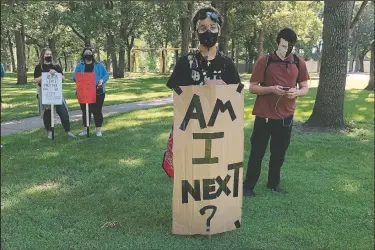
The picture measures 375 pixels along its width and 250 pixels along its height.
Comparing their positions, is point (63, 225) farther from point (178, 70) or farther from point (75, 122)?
point (75, 122)

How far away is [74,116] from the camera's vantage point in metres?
10.7

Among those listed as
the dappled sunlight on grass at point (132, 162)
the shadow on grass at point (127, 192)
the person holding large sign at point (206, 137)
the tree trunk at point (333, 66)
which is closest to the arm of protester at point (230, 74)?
the person holding large sign at point (206, 137)

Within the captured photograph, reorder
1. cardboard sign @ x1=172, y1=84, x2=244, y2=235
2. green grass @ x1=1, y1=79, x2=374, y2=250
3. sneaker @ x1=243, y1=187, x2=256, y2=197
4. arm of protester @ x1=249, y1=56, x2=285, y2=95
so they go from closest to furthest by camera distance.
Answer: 1. cardboard sign @ x1=172, y1=84, x2=244, y2=235
2. green grass @ x1=1, y1=79, x2=374, y2=250
3. arm of protester @ x1=249, y1=56, x2=285, y2=95
4. sneaker @ x1=243, y1=187, x2=256, y2=197

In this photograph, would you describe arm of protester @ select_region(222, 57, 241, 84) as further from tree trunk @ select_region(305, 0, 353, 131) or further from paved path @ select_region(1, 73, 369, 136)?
paved path @ select_region(1, 73, 369, 136)

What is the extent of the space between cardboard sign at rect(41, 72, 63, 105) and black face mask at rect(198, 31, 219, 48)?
482 centimetres

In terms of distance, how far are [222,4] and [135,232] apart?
19.6 metres

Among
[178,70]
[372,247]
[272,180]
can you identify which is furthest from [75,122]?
[372,247]

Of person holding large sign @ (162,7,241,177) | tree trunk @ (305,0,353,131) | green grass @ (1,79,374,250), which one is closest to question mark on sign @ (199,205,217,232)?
green grass @ (1,79,374,250)

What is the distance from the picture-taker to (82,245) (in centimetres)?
359

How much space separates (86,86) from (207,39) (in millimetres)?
4592

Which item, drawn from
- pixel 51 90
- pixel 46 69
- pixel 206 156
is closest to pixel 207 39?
pixel 206 156

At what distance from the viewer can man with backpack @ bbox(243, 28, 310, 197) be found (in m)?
4.50

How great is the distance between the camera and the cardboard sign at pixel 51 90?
306 inches

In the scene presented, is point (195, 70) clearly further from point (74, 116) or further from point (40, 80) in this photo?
point (74, 116)
